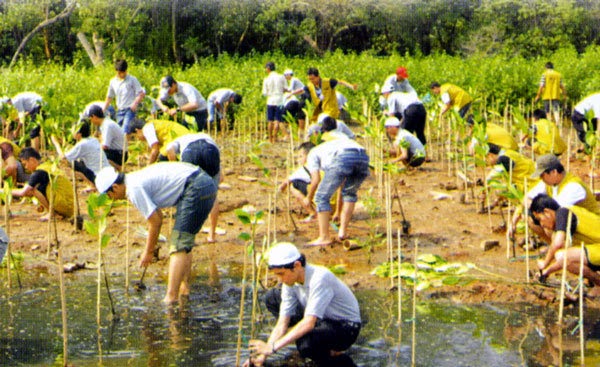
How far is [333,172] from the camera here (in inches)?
408

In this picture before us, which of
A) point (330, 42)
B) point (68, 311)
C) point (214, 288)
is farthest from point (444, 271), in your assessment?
point (330, 42)

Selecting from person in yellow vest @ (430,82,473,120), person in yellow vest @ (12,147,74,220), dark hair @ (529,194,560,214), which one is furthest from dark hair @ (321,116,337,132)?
person in yellow vest @ (430,82,473,120)

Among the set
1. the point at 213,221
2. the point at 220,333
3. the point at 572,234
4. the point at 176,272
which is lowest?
the point at 220,333

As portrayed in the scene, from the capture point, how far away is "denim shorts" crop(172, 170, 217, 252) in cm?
816

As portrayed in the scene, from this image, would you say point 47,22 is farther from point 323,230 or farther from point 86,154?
point 323,230

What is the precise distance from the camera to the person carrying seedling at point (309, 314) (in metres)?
6.23

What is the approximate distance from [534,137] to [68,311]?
7644mm

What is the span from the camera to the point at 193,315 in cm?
823

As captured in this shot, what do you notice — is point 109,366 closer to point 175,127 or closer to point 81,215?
point 175,127

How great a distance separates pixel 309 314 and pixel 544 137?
7.75 meters

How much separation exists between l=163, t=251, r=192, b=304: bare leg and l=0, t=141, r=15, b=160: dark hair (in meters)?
4.36

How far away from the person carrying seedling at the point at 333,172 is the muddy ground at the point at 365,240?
257 mm

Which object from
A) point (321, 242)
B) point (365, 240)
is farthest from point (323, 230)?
point (365, 240)

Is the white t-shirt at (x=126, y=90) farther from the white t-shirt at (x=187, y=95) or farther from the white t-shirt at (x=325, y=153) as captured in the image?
the white t-shirt at (x=325, y=153)
